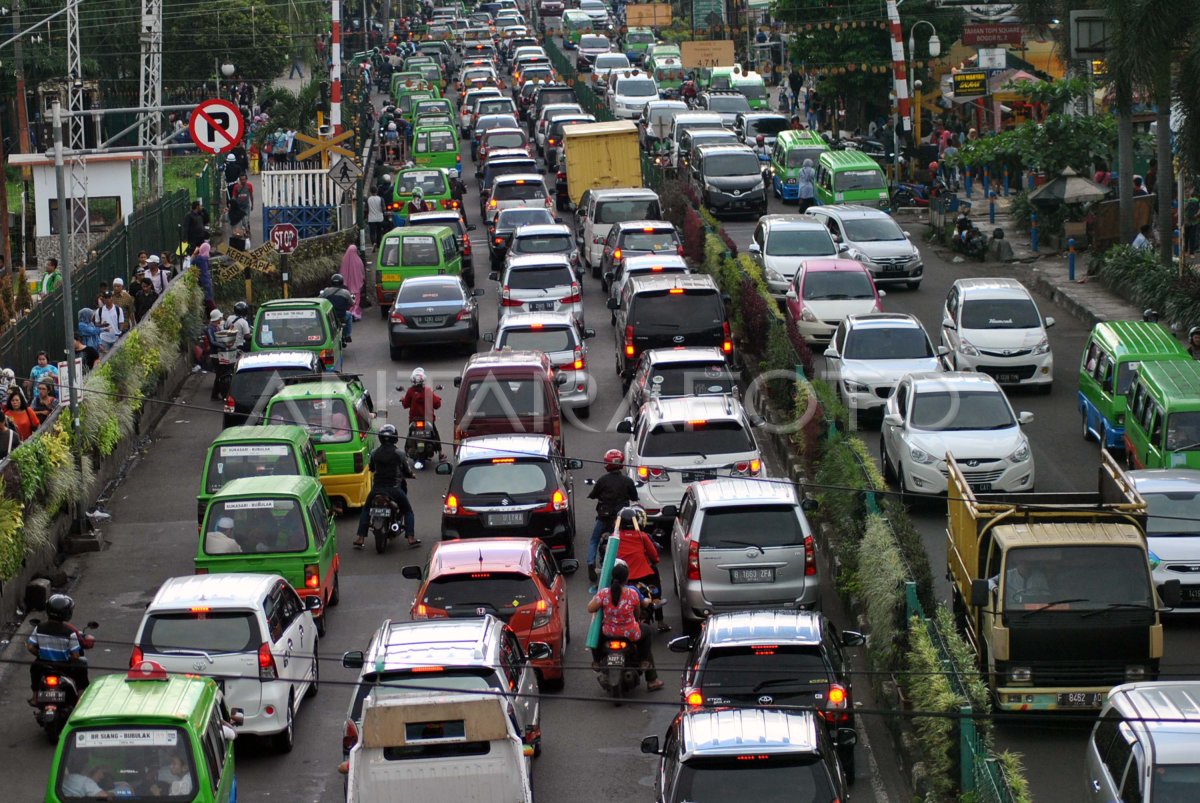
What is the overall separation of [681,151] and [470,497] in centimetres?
3376

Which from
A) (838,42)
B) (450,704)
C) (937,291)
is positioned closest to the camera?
(450,704)

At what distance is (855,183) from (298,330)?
59.5 feet

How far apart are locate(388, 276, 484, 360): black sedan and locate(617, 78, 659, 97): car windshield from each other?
114 feet

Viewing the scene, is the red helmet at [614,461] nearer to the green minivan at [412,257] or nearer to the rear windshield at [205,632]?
the rear windshield at [205,632]

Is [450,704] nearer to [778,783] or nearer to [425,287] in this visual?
[778,783]

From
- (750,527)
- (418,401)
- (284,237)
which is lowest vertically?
(418,401)

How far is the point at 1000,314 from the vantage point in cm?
2984

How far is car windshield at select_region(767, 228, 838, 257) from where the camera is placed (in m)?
36.8

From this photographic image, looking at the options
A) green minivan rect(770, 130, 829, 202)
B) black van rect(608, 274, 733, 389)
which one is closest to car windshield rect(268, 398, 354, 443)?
black van rect(608, 274, 733, 389)

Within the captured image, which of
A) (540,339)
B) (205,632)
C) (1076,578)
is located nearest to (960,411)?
(540,339)

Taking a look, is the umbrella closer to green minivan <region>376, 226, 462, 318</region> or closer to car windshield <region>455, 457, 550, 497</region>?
green minivan <region>376, 226, 462, 318</region>

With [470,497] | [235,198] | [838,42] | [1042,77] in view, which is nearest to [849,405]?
[470,497]

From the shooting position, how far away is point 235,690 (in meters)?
16.3

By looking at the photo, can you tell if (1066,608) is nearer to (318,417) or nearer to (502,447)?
(502,447)
